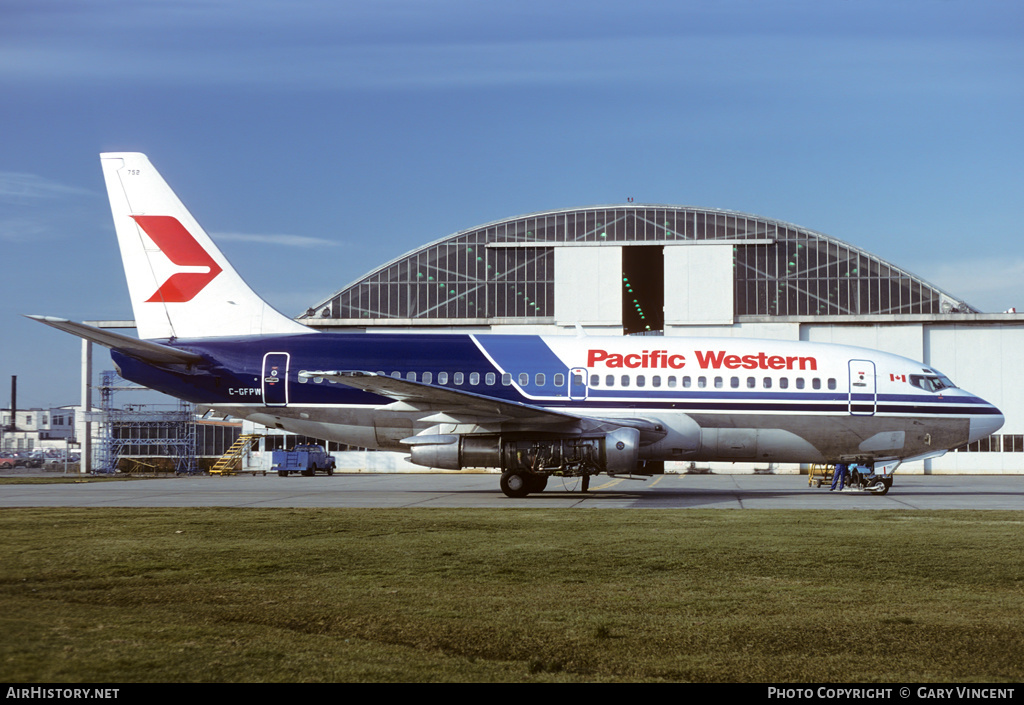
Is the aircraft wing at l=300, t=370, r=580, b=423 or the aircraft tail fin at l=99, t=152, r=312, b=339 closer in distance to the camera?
the aircraft wing at l=300, t=370, r=580, b=423

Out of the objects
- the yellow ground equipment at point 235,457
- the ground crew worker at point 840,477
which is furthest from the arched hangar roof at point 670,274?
the ground crew worker at point 840,477

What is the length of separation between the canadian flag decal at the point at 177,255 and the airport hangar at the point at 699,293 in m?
22.5

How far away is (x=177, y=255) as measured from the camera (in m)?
25.7

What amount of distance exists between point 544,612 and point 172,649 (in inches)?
122

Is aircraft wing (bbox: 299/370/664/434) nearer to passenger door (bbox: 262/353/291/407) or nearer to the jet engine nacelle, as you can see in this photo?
the jet engine nacelle

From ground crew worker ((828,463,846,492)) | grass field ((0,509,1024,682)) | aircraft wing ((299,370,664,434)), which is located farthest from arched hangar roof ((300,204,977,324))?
grass field ((0,509,1024,682))

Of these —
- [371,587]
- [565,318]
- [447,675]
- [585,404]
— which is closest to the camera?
[447,675]

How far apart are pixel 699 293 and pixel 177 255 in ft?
94.7

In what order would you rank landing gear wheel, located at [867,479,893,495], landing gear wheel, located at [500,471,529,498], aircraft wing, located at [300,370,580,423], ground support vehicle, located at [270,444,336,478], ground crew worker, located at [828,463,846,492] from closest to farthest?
aircraft wing, located at [300,370,580,423]
landing gear wheel, located at [500,471,529,498]
landing gear wheel, located at [867,479,893,495]
ground crew worker, located at [828,463,846,492]
ground support vehicle, located at [270,444,336,478]

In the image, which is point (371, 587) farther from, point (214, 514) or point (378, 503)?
point (378, 503)

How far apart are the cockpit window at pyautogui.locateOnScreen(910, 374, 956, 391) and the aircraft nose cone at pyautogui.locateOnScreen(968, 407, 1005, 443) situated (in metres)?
1.13

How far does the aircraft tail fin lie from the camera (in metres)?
25.5

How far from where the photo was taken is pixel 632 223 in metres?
47.9
